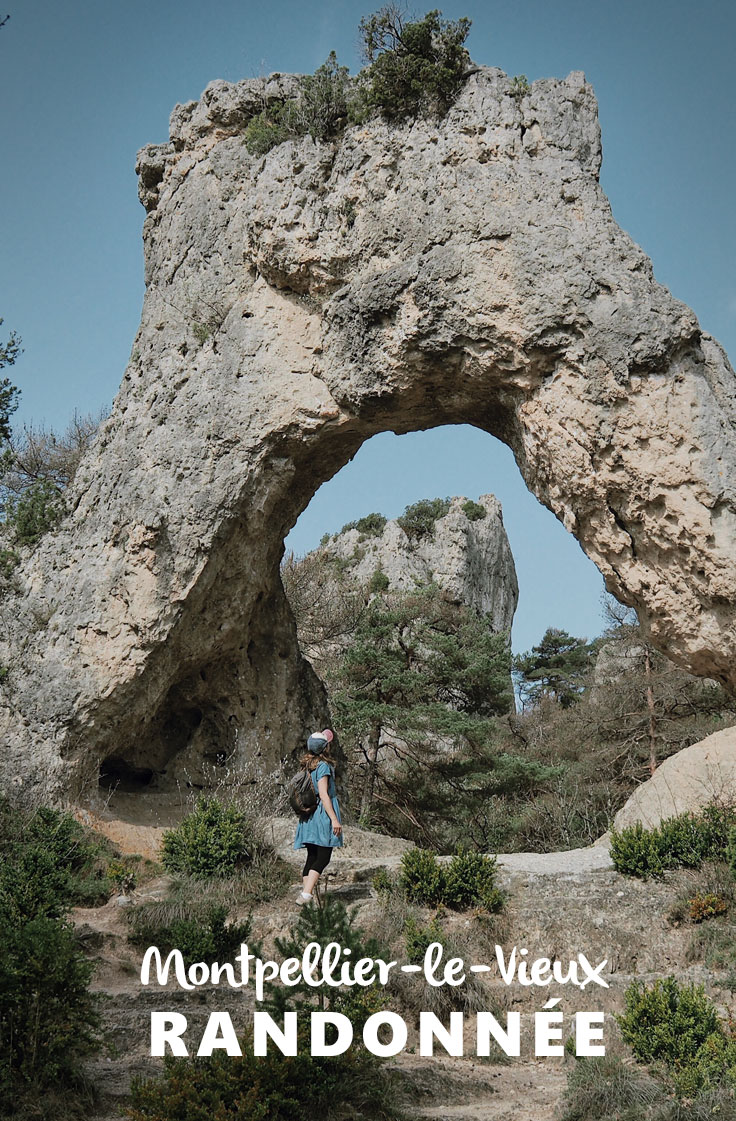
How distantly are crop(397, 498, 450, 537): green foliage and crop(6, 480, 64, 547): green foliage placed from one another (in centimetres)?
2143

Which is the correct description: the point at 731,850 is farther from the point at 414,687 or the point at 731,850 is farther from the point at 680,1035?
the point at 414,687

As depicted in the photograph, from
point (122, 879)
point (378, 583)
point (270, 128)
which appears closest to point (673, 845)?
point (122, 879)

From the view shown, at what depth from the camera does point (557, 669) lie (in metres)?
31.6

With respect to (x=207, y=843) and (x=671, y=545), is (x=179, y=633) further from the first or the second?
(x=671, y=545)

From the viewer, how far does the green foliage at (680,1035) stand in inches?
207

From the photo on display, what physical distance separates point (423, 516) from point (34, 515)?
22558mm

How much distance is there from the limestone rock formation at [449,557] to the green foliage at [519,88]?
19.4 m

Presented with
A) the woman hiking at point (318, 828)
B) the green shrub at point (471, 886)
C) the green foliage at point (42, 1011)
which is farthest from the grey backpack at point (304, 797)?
the green foliage at point (42, 1011)

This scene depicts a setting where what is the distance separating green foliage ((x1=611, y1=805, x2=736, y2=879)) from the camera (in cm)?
857

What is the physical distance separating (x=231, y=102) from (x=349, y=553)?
20.3 m

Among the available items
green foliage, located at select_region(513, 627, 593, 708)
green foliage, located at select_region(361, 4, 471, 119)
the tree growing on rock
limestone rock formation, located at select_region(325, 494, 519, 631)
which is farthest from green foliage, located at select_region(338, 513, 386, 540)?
green foliage, located at select_region(361, 4, 471, 119)

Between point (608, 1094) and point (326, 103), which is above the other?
point (326, 103)

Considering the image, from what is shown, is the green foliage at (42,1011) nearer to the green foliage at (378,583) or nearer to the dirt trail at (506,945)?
the dirt trail at (506,945)

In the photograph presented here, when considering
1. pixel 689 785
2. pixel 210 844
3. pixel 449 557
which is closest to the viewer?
pixel 210 844
